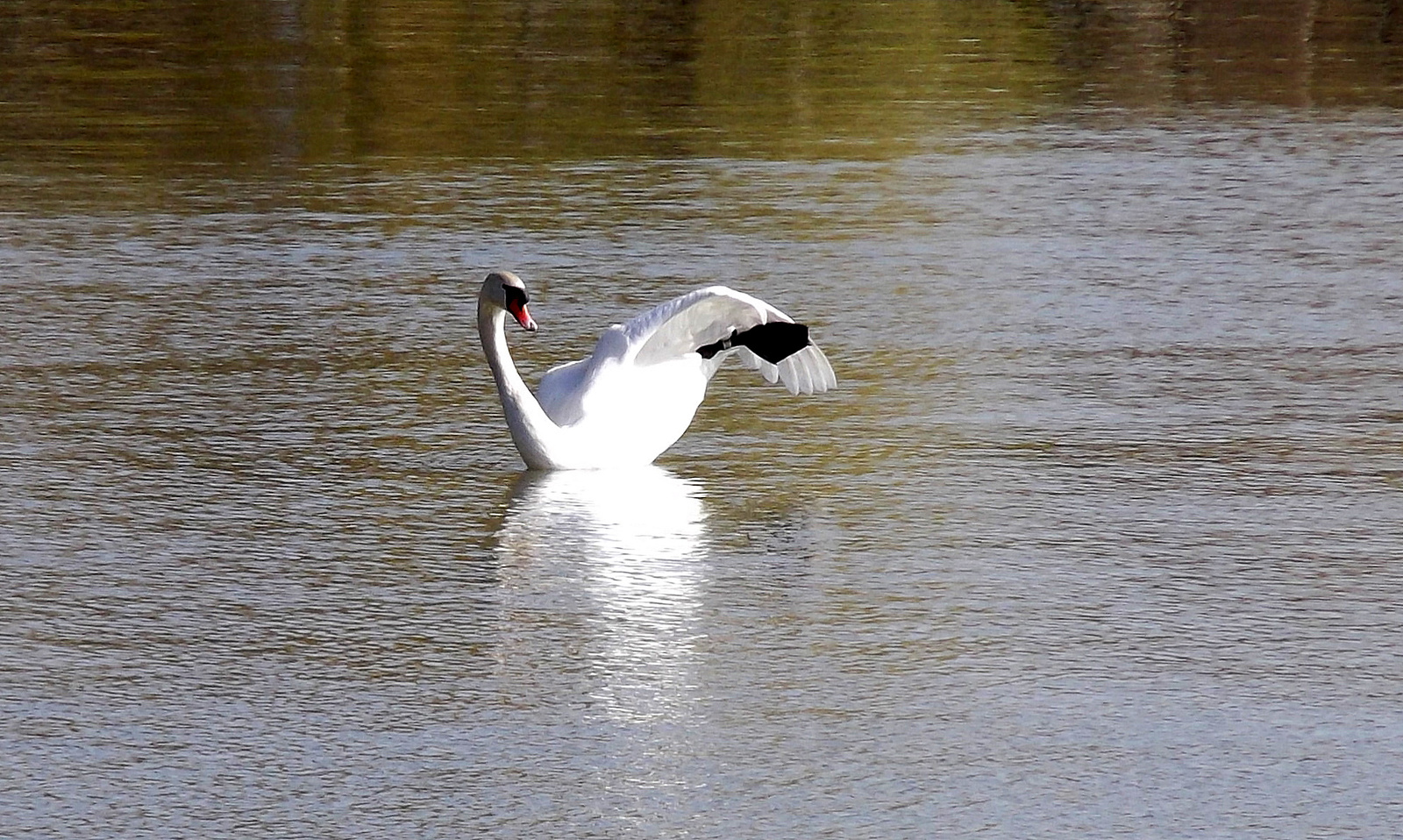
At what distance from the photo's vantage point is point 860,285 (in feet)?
30.5

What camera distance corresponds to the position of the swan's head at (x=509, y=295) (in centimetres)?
708

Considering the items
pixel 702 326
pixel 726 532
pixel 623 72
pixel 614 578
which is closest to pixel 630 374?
pixel 702 326

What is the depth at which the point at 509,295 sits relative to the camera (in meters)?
7.11

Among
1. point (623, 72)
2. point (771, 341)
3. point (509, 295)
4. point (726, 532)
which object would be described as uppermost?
point (623, 72)

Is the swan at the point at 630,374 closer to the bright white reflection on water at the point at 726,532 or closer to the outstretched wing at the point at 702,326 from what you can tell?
the outstretched wing at the point at 702,326

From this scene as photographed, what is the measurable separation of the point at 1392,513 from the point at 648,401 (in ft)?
6.61

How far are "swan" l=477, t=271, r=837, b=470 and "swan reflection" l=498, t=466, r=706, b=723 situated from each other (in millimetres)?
94

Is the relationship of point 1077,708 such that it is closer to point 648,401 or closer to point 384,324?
point 648,401

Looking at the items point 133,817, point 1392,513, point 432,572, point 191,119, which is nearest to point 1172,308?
point 1392,513

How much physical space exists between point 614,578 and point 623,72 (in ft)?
30.7

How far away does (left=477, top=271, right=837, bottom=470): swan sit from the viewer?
22.8ft

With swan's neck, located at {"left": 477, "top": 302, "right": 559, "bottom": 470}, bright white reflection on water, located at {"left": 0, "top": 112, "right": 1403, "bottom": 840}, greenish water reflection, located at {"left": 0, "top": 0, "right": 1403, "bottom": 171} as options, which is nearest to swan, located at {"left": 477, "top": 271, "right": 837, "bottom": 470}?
swan's neck, located at {"left": 477, "top": 302, "right": 559, "bottom": 470}

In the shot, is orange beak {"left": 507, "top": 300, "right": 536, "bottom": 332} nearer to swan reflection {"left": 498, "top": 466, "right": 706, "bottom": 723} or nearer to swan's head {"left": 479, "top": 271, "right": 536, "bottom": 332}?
swan's head {"left": 479, "top": 271, "right": 536, "bottom": 332}

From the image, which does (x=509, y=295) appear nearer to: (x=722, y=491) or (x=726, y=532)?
(x=722, y=491)
